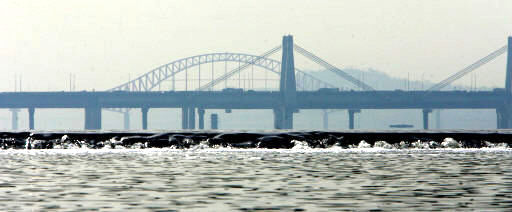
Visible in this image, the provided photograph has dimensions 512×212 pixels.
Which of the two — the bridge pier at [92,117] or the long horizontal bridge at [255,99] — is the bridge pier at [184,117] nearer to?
the long horizontal bridge at [255,99]

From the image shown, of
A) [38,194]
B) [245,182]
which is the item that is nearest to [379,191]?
[245,182]

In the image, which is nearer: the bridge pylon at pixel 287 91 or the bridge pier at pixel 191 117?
the bridge pylon at pixel 287 91

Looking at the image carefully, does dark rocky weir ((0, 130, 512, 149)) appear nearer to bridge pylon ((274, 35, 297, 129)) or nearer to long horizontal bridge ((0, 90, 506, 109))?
bridge pylon ((274, 35, 297, 129))

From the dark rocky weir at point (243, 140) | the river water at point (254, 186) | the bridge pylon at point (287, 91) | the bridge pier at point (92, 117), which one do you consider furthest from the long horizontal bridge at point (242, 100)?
the river water at point (254, 186)

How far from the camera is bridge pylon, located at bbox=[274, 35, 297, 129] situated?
173 m

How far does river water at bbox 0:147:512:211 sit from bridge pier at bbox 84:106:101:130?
15924 cm

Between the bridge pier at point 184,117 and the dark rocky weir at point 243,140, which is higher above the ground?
the bridge pier at point 184,117

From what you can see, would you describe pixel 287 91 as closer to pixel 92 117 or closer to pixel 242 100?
pixel 242 100

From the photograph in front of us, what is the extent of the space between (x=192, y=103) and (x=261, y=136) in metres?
137

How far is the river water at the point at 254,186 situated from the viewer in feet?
59.5

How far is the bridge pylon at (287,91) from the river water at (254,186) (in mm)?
139273

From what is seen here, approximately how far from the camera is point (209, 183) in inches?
933

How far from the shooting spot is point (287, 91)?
564ft

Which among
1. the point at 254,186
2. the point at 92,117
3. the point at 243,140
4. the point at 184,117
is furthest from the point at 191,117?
the point at 254,186
